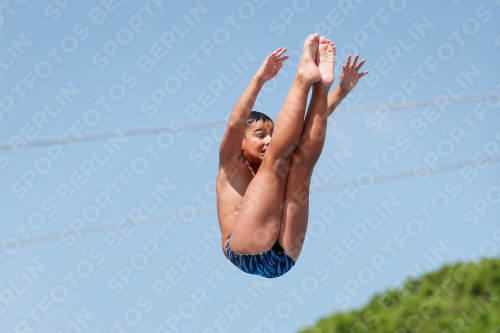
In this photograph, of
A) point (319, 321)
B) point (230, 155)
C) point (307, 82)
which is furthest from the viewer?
point (319, 321)

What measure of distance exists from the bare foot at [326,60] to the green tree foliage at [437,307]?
13.2m

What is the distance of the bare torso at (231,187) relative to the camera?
5.82 meters

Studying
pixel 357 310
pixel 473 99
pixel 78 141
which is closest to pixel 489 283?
pixel 357 310

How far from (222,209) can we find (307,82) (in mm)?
1199

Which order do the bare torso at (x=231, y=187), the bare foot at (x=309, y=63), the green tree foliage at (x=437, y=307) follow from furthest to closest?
the green tree foliage at (x=437, y=307) → the bare torso at (x=231, y=187) → the bare foot at (x=309, y=63)

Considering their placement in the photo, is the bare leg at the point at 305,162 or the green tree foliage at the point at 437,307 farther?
the green tree foliage at the point at 437,307

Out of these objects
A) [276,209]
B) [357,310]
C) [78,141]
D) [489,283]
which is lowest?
[489,283]

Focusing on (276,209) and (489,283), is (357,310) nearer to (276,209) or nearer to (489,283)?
(489,283)

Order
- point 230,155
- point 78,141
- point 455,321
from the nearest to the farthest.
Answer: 1. point 230,155
2. point 78,141
3. point 455,321

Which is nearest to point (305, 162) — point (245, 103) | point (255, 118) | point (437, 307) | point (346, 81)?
point (245, 103)

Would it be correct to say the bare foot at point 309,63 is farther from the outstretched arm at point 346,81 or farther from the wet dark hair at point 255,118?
the wet dark hair at point 255,118

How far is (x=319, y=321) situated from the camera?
70.1 ft

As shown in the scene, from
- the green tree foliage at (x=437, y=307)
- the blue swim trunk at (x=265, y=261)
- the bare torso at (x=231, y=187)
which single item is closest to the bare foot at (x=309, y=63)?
the bare torso at (x=231, y=187)

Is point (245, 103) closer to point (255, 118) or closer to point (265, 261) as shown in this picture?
point (255, 118)
